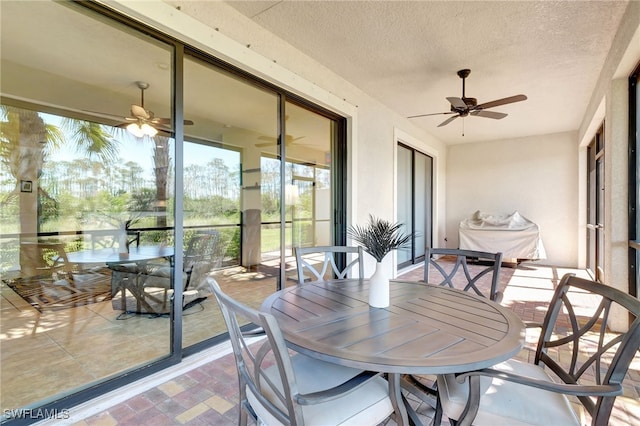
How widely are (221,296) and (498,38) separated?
332 centimetres

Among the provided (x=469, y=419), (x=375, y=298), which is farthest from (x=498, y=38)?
(x=469, y=419)

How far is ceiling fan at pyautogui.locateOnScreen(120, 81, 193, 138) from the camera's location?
335 cm

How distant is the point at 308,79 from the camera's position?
3.20 metres

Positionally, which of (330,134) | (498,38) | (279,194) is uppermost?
(498,38)

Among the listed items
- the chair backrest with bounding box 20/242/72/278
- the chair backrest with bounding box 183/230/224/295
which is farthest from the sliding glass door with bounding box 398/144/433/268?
the chair backrest with bounding box 20/242/72/278

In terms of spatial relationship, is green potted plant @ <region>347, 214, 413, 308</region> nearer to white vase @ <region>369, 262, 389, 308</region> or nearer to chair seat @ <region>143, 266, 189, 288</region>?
white vase @ <region>369, 262, 389, 308</region>

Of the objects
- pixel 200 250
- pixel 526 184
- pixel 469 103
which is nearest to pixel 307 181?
pixel 200 250

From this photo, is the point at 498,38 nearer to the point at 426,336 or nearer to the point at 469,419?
the point at 426,336

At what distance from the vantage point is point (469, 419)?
1.12 meters

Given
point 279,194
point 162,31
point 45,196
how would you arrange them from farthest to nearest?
1. point 45,196
2. point 279,194
3. point 162,31

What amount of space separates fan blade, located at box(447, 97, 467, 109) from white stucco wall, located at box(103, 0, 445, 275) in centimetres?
115

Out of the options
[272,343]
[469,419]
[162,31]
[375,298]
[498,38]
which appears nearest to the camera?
[272,343]

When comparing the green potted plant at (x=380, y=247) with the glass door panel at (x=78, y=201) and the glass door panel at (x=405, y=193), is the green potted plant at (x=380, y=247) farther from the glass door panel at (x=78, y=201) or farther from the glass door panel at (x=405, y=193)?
the glass door panel at (x=405, y=193)

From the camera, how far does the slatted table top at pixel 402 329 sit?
1040mm
